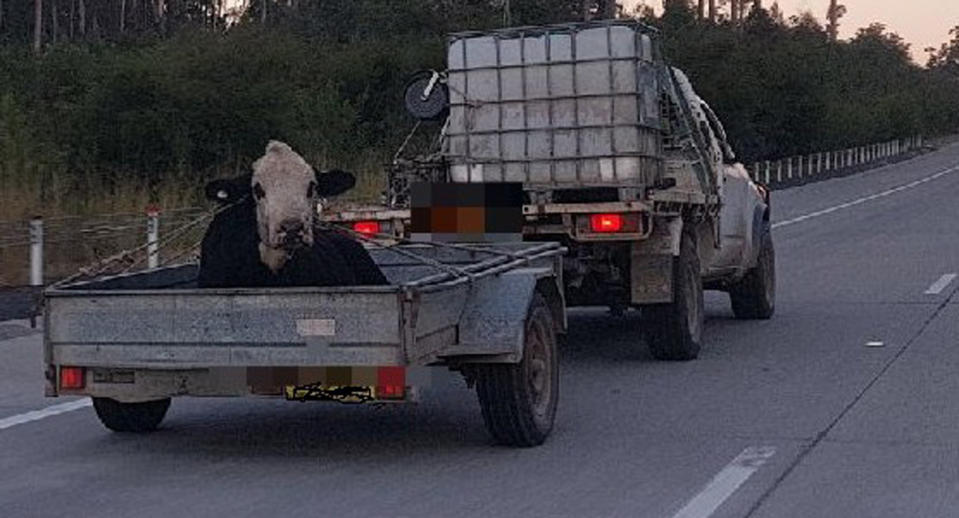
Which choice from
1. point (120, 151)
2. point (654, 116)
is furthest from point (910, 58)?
point (654, 116)

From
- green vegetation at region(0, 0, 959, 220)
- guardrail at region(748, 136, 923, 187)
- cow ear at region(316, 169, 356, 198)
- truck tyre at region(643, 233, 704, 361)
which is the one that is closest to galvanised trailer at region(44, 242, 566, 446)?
cow ear at region(316, 169, 356, 198)

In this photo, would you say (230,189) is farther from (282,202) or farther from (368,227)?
(368,227)

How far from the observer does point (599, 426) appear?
34.9ft

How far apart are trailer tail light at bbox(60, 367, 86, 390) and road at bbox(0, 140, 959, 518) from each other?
46 centimetres

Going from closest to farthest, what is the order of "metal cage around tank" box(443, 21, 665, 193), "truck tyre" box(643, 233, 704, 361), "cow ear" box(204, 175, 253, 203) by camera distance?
"cow ear" box(204, 175, 253, 203) → "truck tyre" box(643, 233, 704, 361) → "metal cage around tank" box(443, 21, 665, 193)

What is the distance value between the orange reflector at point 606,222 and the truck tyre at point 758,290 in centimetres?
406

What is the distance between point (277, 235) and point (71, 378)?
136cm

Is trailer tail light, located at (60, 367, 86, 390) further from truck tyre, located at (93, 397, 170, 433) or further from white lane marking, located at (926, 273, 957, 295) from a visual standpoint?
white lane marking, located at (926, 273, 957, 295)

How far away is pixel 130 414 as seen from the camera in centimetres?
1043

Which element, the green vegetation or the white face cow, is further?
the green vegetation

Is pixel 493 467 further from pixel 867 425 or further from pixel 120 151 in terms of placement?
pixel 120 151

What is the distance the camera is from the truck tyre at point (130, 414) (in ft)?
33.9

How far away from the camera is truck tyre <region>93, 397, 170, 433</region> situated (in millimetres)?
10344

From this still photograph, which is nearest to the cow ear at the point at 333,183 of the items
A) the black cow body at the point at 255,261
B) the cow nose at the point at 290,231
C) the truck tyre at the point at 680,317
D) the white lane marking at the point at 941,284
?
the black cow body at the point at 255,261
